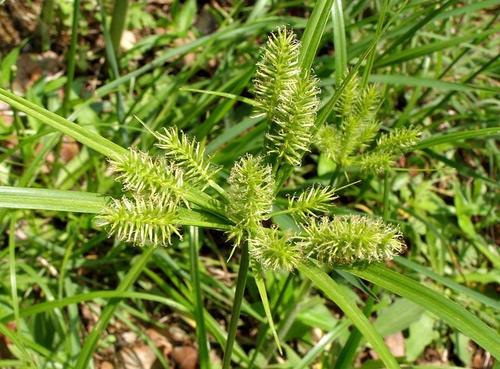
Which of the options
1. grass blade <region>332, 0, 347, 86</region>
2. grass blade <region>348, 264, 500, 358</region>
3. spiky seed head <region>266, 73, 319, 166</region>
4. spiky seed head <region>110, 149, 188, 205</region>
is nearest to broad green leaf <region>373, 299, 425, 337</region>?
grass blade <region>332, 0, 347, 86</region>

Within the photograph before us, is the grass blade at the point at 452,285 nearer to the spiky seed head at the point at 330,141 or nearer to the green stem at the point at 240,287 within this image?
the spiky seed head at the point at 330,141

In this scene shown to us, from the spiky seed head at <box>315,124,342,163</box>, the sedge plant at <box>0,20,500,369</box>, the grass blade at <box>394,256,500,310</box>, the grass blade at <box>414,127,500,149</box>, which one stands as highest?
the grass blade at <box>414,127,500,149</box>

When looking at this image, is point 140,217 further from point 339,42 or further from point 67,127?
point 339,42

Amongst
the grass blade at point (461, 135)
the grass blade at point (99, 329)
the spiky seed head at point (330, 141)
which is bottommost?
the grass blade at point (99, 329)

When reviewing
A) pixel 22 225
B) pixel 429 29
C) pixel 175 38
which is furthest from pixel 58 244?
pixel 429 29

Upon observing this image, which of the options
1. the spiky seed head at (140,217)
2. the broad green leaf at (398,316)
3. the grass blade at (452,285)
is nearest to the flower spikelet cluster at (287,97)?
the spiky seed head at (140,217)

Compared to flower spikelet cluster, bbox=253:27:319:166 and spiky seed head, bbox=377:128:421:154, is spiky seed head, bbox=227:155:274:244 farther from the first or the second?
spiky seed head, bbox=377:128:421:154

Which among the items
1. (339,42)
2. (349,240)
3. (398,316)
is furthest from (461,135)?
(398,316)

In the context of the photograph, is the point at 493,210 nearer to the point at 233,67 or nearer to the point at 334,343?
the point at 334,343
